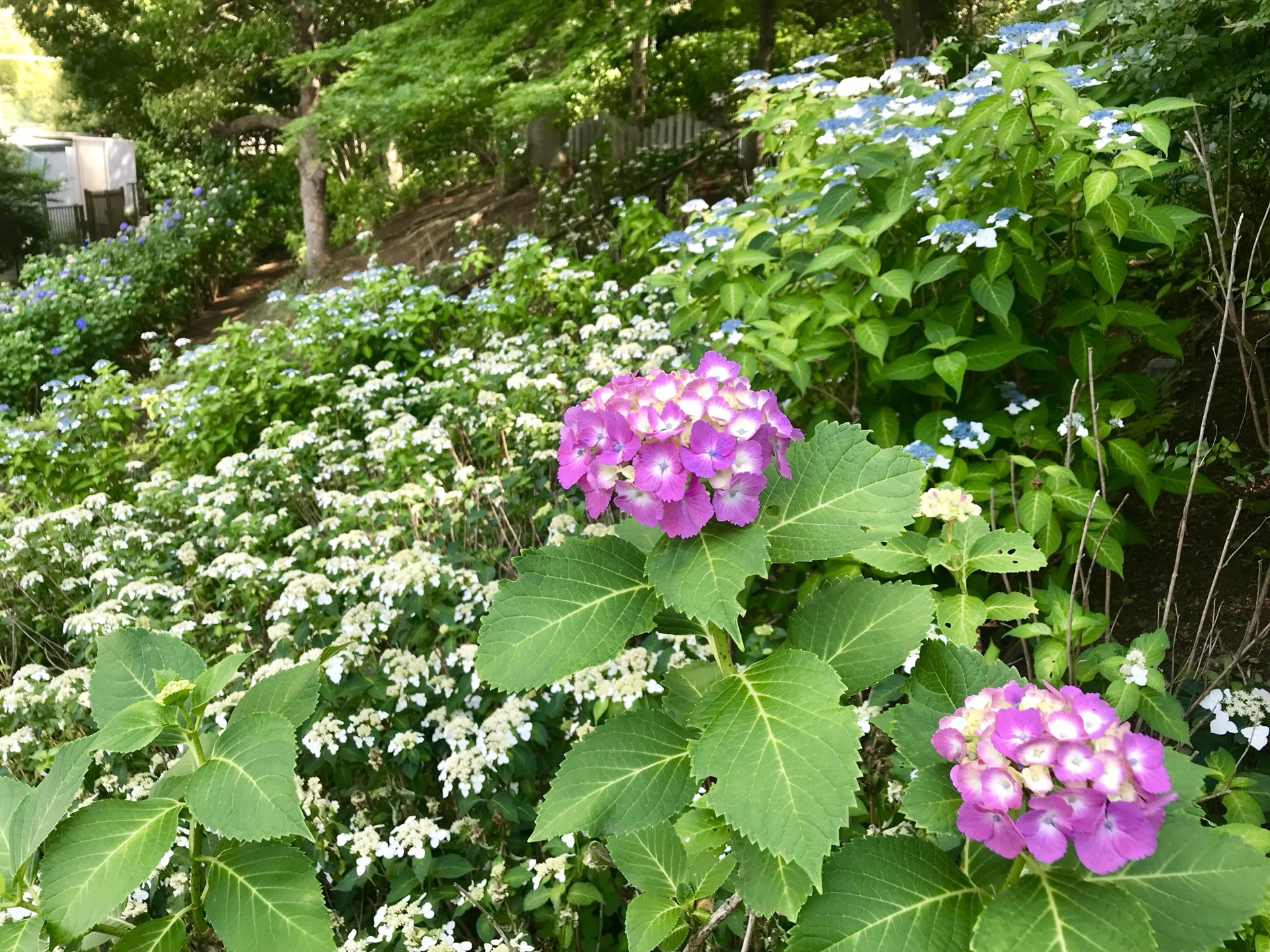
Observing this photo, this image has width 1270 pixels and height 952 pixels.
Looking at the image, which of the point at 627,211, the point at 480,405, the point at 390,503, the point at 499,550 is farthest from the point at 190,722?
the point at 627,211

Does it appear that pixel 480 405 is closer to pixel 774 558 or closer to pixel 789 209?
pixel 789 209

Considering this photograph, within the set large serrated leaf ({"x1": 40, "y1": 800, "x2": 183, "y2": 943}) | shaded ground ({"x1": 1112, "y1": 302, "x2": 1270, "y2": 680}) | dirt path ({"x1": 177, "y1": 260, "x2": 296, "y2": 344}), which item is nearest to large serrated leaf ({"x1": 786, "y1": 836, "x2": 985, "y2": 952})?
large serrated leaf ({"x1": 40, "y1": 800, "x2": 183, "y2": 943})

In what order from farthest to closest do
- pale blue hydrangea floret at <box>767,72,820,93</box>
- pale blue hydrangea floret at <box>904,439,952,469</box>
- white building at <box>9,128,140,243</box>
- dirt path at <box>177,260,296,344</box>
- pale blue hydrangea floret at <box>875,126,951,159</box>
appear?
white building at <box>9,128,140,243</box>, dirt path at <box>177,260,296,344</box>, pale blue hydrangea floret at <box>767,72,820,93</box>, pale blue hydrangea floret at <box>875,126,951,159</box>, pale blue hydrangea floret at <box>904,439,952,469</box>

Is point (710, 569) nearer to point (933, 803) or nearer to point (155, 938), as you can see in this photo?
point (933, 803)

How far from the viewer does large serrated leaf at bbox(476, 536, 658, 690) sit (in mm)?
885

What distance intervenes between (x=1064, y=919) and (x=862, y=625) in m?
0.35

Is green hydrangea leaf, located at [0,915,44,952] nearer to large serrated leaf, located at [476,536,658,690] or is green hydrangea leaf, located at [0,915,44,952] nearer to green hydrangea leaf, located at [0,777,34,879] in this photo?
green hydrangea leaf, located at [0,777,34,879]

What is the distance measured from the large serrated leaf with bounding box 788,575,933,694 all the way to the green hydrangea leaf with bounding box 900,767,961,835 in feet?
0.45

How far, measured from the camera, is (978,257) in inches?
99.3

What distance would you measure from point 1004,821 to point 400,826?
1.37 metres

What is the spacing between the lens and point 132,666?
127 cm

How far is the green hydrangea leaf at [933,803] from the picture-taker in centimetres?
81

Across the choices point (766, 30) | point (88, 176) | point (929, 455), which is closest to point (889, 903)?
point (929, 455)

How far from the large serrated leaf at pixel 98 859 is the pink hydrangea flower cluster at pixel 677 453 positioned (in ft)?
2.21
